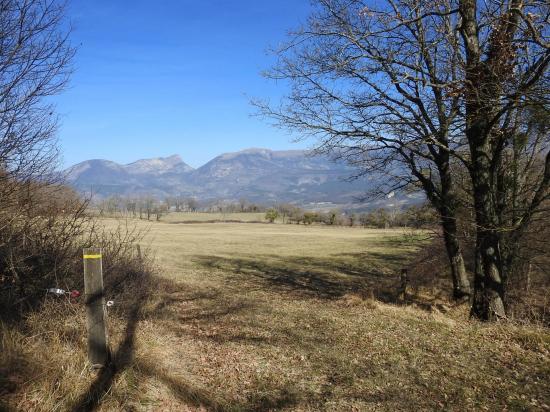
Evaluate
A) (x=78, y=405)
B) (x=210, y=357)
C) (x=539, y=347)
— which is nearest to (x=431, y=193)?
(x=539, y=347)

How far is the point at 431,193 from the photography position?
12.8 metres

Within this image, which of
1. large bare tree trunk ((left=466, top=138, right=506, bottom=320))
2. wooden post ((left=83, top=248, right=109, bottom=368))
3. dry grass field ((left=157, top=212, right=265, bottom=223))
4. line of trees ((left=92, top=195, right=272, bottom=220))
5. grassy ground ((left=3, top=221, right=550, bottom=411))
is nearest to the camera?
grassy ground ((left=3, top=221, right=550, bottom=411))

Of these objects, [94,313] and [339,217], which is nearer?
[94,313]

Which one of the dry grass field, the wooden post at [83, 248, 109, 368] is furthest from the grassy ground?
the dry grass field

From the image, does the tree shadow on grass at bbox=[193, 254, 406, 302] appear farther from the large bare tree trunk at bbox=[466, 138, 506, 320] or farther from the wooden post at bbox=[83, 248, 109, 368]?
the wooden post at bbox=[83, 248, 109, 368]

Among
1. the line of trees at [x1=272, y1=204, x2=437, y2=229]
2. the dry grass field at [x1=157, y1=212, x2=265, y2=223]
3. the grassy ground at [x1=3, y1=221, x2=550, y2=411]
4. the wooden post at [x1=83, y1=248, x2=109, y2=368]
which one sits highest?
the wooden post at [x1=83, y1=248, x2=109, y2=368]

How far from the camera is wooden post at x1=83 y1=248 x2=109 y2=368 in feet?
17.2

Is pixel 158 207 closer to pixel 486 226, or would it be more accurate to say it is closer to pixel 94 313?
pixel 486 226

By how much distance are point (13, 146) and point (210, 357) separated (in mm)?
4267

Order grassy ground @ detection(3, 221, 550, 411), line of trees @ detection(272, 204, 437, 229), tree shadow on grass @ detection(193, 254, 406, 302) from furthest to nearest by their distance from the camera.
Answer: line of trees @ detection(272, 204, 437, 229) → tree shadow on grass @ detection(193, 254, 406, 302) → grassy ground @ detection(3, 221, 550, 411)

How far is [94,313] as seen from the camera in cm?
529

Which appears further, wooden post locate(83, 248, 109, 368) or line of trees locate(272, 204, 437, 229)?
line of trees locate(272, 204, 437, 229)

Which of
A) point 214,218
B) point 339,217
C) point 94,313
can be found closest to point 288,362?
point 94,313

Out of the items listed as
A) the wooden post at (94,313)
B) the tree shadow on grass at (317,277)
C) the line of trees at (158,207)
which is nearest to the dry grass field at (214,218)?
the line of trees at (158,207)
